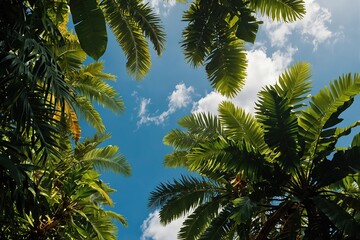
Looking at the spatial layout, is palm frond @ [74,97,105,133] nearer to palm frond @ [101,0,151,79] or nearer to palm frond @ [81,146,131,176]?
palm frond @ [81,146,131,176]

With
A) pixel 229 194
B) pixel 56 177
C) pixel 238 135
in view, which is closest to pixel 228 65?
pixel 238 135

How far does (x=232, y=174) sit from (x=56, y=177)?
4183mm

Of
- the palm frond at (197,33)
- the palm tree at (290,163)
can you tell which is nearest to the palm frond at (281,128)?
the palm tree at (290,163)

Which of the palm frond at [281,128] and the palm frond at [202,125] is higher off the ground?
the palm frond at [202,125]

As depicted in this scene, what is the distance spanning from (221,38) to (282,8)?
1405mm

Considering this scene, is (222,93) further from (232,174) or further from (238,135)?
(232,174)

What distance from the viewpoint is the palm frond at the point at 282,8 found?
10.1m

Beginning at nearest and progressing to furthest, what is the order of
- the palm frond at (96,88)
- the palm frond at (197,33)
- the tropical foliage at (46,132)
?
the tropical foliage at (46,132)
the palm frond at (197,33)
the palm frond at (96,88)

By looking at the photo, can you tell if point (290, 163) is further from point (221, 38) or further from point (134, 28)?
point (134, 28)

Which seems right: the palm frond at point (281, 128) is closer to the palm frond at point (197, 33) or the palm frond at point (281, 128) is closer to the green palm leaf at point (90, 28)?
the palm frond at point (197, 33)

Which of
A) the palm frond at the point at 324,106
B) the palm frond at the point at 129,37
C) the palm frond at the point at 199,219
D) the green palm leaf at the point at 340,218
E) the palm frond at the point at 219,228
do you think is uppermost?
the palm frond at the point at 129,37

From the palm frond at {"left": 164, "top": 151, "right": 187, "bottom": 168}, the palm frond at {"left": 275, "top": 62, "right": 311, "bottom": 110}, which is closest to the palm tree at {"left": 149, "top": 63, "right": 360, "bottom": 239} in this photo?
the palm frond at {"left": 275, "top": 62, "right": 311, "bottom": 110}

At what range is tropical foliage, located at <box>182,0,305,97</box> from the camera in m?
10.1

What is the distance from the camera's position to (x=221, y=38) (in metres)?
10.3
